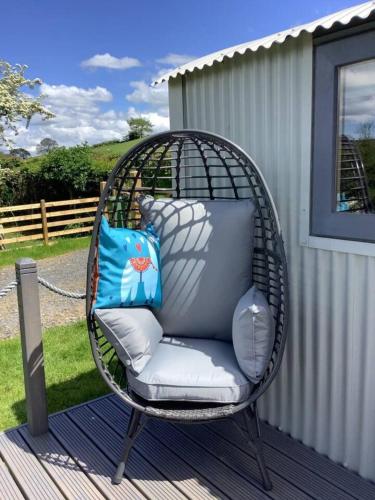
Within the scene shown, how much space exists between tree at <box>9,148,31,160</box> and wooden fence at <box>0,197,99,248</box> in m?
1.57

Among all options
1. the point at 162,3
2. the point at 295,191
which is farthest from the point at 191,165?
the point at 162,3

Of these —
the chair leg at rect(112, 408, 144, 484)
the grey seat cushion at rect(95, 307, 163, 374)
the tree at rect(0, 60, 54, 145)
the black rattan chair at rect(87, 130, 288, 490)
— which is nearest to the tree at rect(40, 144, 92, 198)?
the tree at rect(0, 60, 54, 145)

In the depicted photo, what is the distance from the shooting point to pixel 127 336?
1.79 meters

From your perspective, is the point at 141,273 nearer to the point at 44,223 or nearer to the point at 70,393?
the point at 70,393

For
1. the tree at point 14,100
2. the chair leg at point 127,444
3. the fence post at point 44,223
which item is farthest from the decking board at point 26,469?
the tree at point 14,100

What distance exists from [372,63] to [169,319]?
4.63 feet

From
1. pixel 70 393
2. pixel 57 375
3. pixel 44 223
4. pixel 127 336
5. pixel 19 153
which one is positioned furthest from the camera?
pixel 19 153

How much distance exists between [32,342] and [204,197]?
1.19 metres

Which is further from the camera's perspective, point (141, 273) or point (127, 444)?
point (141, 273)

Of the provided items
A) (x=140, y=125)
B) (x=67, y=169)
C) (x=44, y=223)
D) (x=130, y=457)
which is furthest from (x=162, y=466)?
(x=140, y=125)

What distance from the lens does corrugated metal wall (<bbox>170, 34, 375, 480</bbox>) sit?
1760 millimetres

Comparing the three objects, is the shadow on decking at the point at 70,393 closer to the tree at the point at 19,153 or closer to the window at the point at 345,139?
the window at the point at 345,139

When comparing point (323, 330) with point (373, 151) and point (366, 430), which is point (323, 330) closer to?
point (366, 430)

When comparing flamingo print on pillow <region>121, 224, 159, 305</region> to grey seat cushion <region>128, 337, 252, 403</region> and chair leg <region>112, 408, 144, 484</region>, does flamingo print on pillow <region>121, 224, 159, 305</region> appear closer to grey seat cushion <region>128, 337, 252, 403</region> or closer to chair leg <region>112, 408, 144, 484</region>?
grey seat cushion <region>128, 337, 252, 403</region>
